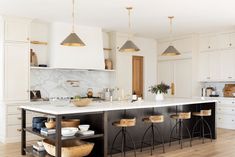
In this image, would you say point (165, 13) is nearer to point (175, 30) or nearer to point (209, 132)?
point (175, 30)

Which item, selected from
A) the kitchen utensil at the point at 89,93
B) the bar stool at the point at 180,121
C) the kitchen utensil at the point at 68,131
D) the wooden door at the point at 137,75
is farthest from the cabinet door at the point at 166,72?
the kitchen utensil at the point at 68,131

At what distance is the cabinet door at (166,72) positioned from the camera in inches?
366

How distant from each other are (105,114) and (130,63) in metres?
4.48

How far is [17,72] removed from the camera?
20.8 feet

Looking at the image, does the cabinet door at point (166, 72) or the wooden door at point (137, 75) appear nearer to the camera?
the wooden door at point (137, 75)

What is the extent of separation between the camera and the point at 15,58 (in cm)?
630

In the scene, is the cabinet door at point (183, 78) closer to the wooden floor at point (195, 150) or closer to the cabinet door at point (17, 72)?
the wooden floor at point (195, 150)

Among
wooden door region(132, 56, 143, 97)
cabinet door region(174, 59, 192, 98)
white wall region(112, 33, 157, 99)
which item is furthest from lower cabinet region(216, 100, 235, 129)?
wooden door region(132, 56, 143, 97)

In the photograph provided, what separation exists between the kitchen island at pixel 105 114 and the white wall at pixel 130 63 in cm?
257

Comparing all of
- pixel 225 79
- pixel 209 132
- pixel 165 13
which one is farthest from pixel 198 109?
pixel 165 13

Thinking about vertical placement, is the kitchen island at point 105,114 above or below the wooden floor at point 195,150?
above

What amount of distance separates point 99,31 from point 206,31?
10.4 feet

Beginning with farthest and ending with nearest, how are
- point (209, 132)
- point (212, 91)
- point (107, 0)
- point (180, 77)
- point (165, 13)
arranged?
point (180, 77) < point (212, 91) < point (209, 132) < point (165, 13) < point (107, 0)

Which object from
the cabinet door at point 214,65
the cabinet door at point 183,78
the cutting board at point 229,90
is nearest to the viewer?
the cutting board at point 229,90
